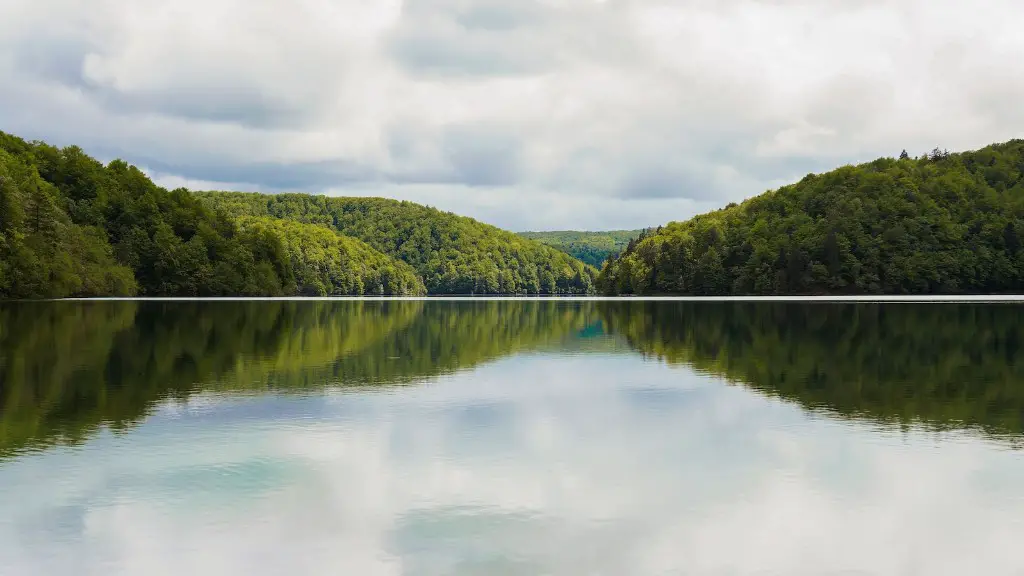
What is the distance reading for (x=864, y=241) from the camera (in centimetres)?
17050

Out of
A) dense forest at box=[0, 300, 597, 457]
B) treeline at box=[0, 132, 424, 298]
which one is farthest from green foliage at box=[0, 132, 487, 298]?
dense forest at box=[0, 300, 597, 457]

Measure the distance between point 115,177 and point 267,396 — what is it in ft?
490

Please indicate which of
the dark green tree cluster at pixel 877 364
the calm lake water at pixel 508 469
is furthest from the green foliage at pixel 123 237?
the calm lake water at pixel 508 469

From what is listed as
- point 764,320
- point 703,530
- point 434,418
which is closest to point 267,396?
point 434,418

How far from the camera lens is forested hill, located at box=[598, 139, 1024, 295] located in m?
168

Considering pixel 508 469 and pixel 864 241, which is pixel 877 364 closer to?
pixel 508 469

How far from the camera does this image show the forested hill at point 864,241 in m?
168

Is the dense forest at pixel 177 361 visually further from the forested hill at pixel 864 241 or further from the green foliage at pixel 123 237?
the forested hill at pixel 864 241

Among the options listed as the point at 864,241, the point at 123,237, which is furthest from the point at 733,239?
the point at 123,237

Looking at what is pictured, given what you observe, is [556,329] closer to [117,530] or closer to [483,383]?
[483,383]

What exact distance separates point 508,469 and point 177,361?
69.2ft

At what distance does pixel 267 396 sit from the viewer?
22.7 metres

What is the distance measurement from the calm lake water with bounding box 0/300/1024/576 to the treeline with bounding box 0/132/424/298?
91.6 metres

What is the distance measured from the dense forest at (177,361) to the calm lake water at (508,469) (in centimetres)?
19
